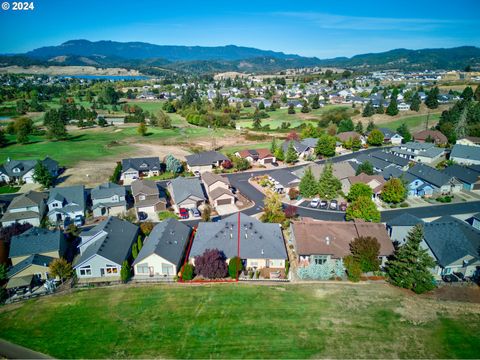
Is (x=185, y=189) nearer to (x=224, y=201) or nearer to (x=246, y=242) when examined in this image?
(x=224, y=201)

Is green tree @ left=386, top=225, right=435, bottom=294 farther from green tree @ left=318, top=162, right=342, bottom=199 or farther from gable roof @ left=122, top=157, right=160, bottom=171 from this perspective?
gable roof @ left=122, top=157, right=160, bottom=171

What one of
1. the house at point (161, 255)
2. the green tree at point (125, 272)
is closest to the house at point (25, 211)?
the house at point (161, 255)

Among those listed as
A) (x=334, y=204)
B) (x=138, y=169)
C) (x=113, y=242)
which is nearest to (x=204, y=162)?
(x=138, y=169)

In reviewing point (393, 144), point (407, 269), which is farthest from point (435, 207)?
point (393, 144)

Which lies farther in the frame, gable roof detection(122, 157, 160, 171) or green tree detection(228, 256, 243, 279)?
gable roof detection(122, 157, 160, 171)

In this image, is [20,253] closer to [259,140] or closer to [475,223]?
[475,223]

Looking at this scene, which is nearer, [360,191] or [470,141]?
[360,191]

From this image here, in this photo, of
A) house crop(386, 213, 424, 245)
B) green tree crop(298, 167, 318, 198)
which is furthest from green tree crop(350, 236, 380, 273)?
green tree crop(298, 167, 318, 198)
